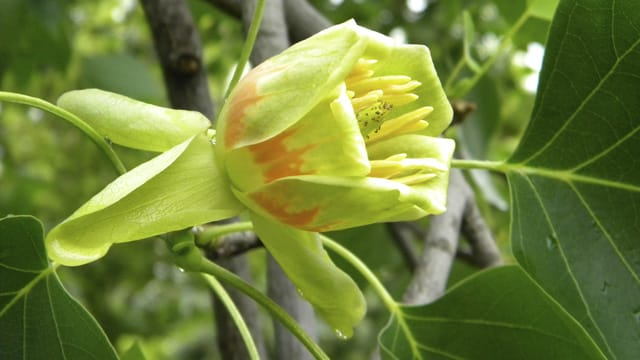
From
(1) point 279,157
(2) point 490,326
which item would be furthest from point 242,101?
(2) point 490,326

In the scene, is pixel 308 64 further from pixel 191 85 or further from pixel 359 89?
pixel 191 85

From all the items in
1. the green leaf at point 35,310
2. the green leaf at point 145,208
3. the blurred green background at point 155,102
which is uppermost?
the green leaf at point 145,208

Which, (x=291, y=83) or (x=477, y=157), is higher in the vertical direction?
(x=291, y=83)

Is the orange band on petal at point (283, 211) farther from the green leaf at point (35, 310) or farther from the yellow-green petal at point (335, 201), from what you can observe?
the green leaf at point (35, 310)

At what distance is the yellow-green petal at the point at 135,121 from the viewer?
0.95 meters

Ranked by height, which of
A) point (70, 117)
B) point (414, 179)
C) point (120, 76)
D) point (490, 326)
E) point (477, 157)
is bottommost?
point (477, 157)

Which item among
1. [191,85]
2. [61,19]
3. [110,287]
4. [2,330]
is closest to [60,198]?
[110,287]

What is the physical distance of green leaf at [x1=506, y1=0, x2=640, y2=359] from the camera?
3.52 ft

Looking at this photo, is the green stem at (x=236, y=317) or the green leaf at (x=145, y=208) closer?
the green leaf at (x=145, y=208)

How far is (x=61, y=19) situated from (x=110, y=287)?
2.25 meters

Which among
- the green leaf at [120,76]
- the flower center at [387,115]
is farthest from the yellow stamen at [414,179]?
the green leaf at [120,76]

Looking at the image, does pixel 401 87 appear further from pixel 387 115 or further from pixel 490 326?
pixel 490 326

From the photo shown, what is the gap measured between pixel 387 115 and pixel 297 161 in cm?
16

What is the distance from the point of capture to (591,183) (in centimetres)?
115
